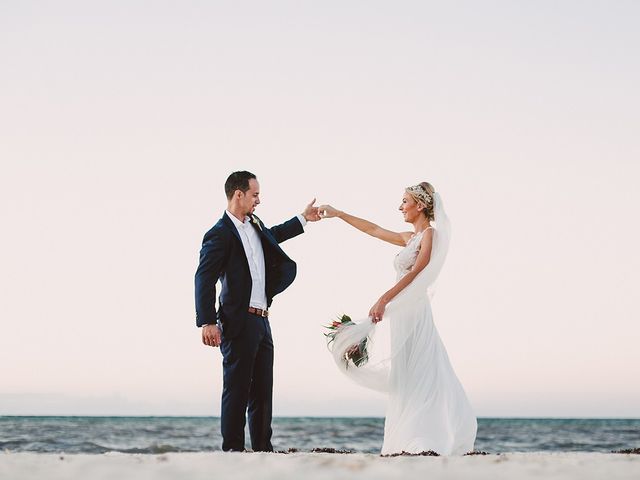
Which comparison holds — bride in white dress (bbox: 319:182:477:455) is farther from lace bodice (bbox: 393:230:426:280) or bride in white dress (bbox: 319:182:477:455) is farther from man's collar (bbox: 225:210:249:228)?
man's collar (bbox: 225:210:249:228)

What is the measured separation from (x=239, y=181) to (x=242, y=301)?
95 centimetres

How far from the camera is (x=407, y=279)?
686 centimetres

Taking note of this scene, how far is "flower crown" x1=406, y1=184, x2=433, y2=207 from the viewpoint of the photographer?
7.06m

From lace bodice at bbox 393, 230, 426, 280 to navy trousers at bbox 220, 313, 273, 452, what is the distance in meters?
1.43

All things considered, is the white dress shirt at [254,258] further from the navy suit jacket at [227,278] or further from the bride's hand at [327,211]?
the bride's hand at [327,211]

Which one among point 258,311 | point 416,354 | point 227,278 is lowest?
point 416,354

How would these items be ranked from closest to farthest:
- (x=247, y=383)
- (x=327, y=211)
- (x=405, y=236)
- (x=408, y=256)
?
1. (x=247, y=383)
2. (x=408, y=256)
3. (x=405, y=236)
4. (x=327, y=211)

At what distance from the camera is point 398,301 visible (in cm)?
691

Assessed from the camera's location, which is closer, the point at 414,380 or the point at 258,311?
the point at 258,311

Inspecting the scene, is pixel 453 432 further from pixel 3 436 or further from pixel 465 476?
pixel 3 436

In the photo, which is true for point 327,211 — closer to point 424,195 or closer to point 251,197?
point 424,195

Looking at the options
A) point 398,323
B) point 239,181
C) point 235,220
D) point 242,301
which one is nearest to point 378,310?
point 398,323

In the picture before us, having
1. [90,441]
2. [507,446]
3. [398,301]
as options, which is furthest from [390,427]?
[507,446]

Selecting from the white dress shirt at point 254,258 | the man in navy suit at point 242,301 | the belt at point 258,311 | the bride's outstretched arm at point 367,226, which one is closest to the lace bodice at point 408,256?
the bride's outstretched arm at point 367,226
